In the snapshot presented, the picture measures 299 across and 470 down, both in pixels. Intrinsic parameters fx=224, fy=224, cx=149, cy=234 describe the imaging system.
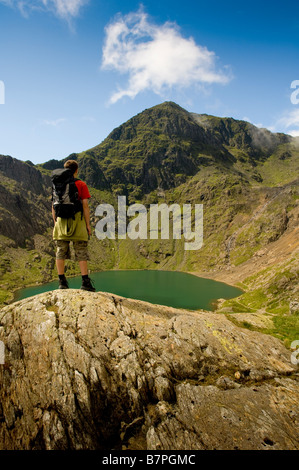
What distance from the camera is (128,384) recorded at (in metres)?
9.23

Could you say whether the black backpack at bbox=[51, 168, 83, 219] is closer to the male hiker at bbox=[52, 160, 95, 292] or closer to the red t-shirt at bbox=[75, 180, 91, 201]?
the male hiker at bbox=[52, 160, 95, 292]

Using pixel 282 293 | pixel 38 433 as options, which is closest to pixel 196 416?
pixel 38 433

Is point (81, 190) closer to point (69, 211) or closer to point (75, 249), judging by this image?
point (69, 211)

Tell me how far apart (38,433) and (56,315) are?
4.24 m

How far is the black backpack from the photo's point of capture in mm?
10445

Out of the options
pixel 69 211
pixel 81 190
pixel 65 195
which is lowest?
pixel 69 211

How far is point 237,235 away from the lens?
198875mm

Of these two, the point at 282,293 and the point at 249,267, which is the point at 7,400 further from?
the point at 249,267

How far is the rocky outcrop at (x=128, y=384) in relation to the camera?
319 inches

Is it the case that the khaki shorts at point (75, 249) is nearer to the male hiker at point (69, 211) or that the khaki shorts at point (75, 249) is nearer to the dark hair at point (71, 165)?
the male hiker at point (69, 211)

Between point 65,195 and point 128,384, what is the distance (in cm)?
865

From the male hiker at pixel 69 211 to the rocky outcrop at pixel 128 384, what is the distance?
265cm

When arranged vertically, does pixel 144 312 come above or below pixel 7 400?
above
